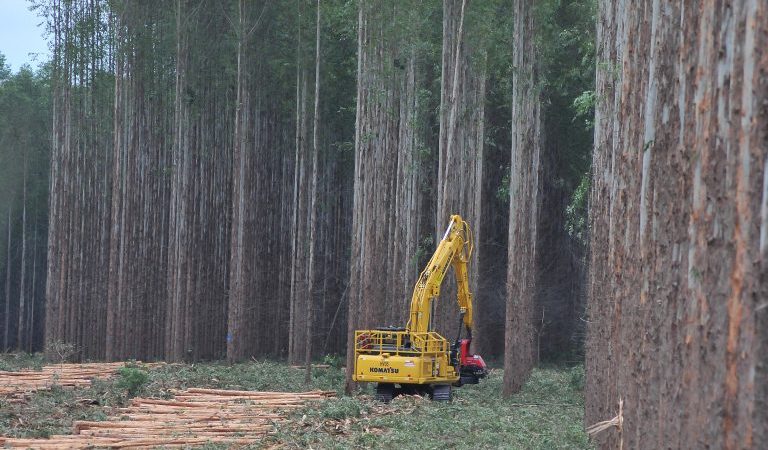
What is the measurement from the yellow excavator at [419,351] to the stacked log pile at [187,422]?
1.09m

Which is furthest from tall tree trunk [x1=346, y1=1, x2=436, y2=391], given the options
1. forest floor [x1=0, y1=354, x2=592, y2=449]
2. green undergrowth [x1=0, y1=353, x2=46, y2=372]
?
green undergrowth [x1=0, y1=353, x2=46, y2=372]

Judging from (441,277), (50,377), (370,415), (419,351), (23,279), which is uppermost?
(441,277)

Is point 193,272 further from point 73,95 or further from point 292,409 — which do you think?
point 292,409

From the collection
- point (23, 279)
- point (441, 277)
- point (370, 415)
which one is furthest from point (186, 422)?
point (23, 279)

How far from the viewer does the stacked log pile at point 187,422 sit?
43.5 feet

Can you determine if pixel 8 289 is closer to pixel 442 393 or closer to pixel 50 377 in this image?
pixel 50 377

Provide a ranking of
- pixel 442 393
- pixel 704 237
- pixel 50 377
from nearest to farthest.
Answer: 1. pixel 704 237
2. pixel 442 393
3. pixel 50 377

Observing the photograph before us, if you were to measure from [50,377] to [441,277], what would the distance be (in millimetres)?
8775

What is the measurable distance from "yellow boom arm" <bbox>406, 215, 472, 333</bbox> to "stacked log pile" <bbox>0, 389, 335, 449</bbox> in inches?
84.6

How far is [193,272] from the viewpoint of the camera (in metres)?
37.4

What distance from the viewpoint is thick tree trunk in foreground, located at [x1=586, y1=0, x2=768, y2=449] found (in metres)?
3.90

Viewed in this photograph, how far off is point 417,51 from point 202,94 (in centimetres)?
1257

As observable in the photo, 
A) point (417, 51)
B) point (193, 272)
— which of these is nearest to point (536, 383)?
point (417, 51)

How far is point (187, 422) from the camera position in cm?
1550
